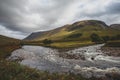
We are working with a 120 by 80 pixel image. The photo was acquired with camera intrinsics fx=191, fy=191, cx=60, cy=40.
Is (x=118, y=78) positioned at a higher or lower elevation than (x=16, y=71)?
lower

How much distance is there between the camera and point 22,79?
1457cm

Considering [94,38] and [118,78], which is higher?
[94,38]

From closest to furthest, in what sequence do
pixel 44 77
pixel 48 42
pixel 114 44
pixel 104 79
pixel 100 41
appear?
pixel 44 77, pixel 104 79, pixel 114 44, pixel 100 41, pixel 48 42

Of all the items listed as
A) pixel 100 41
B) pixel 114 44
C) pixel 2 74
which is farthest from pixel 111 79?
pixel 100 41

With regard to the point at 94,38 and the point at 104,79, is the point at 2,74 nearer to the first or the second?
the point at 104,79

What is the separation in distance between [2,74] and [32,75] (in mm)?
2679

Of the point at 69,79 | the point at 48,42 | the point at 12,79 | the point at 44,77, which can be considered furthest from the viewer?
the point at 48,42

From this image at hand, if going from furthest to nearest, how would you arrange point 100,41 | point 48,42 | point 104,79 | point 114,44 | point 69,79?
point 48,42 < point 100,41 < point 114,44 < point 104,79 < point 69,79

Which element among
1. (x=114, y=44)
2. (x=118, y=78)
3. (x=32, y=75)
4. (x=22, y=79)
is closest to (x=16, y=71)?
(x=32, y=75)

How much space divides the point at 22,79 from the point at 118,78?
530 inches

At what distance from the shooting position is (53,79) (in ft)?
53.5

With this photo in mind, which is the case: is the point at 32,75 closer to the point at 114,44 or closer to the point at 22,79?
the point at 22,79

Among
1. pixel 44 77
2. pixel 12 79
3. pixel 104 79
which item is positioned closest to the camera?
pixel 12 79

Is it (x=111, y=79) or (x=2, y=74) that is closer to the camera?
(x=2, y=74)
